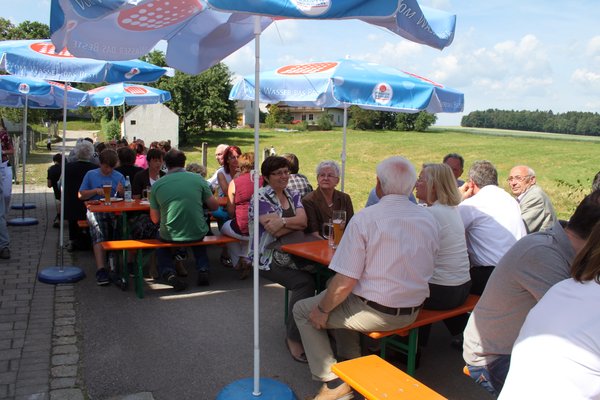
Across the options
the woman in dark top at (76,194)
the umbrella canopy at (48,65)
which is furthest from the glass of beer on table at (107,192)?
the umbrella canopy at (48,65)

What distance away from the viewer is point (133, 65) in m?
5.89

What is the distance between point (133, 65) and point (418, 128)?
51.0 metres

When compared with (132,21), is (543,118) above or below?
above

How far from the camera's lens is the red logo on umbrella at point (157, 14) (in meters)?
3.16

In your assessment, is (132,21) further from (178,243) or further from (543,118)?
(543,118)

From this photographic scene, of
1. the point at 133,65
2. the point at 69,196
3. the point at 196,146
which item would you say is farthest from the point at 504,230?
the point at 196,146

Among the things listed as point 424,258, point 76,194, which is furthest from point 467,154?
point 424,258

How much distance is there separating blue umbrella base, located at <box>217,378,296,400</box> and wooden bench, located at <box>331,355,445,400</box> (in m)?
0.70

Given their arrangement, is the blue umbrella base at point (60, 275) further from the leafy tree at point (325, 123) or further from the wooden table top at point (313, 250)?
the leafy tree at point (325, 123)

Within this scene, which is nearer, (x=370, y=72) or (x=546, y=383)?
(x=546, y=383)

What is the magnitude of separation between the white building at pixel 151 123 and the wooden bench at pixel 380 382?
1168 inches

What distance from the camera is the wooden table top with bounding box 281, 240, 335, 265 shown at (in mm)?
3919

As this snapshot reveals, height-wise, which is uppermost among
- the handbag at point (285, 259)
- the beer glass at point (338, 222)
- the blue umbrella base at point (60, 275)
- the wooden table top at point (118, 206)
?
the beer glass at point (338, 222)

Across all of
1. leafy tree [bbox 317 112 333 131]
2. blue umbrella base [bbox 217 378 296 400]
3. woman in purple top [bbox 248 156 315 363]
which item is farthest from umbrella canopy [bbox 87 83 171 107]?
leafy tree [bbox 317 112 333 131]
